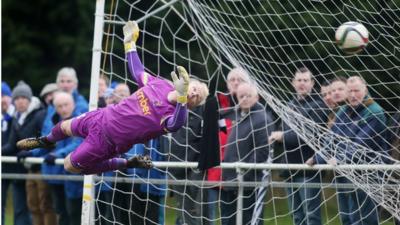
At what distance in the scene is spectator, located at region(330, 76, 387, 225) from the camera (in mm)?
9930

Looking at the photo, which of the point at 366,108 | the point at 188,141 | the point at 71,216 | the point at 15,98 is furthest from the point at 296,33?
the point at 15,98

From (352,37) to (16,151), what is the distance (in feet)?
16.2

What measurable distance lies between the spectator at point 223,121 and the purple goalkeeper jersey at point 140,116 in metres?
0.74

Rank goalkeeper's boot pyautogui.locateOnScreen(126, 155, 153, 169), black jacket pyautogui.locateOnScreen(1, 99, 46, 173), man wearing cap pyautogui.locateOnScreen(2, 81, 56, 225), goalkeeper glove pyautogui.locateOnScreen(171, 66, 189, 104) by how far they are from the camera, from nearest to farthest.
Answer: goalkeeper glove pyautogui.locateOnScreen(171, 66, 189, 104) → goalkeeper's boot pyautogui.locateOnScreen(126, 155, 153, 169) → man wearing cap pyautogui.locateOnScreen(2, 81, 56, 225) → black jacket pyautogui.locateOnScreen(1, 99, 46, 173)

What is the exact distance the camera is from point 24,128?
1245 centimetres

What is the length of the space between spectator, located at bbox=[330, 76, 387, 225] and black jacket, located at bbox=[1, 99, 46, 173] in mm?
3802

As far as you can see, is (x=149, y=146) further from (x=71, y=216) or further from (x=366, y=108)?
(x=366, y=108)

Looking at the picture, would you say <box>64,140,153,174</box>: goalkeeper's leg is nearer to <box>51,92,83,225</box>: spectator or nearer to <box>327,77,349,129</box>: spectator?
<box>51,92,83,225</box>: spectator

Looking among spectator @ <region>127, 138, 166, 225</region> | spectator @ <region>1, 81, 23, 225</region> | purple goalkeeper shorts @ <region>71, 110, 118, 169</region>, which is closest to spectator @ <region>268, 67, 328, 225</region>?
spectator @ <region>127, 138, 166, 225</region>

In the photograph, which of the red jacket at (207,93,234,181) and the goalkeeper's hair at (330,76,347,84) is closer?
the goalkeeper's hair at (330,76,347,84)

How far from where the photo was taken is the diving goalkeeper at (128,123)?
9719 millimetres

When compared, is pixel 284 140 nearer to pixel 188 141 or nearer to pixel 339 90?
pixel 339 90

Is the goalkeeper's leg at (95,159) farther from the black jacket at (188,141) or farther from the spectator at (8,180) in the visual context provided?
the spectator at (8,180)

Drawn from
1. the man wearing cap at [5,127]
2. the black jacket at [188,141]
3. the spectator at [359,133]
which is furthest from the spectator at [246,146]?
the man wearing cap at [5,127]
